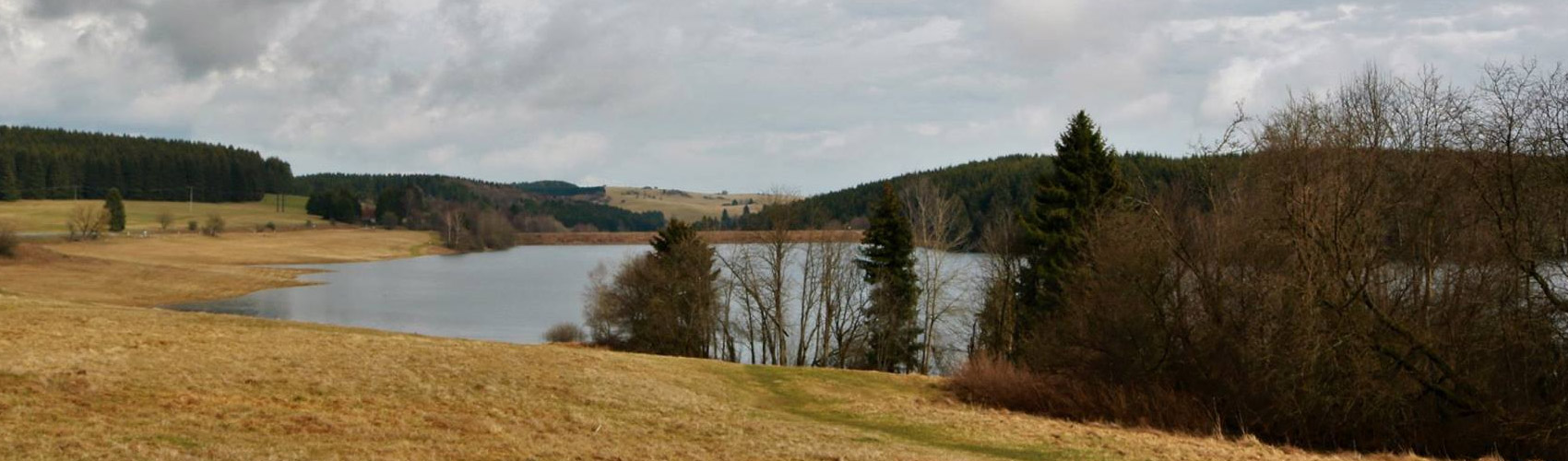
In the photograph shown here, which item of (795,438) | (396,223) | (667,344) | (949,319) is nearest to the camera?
(795,438)

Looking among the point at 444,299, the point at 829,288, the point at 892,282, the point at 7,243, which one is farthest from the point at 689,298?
the point at 7,243

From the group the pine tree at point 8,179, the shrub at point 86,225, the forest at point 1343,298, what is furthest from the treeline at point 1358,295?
the pine tree at point 8,179

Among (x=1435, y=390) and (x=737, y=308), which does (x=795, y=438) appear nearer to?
(x=1435, y=390)

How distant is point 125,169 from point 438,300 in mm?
100395

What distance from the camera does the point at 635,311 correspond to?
4562 centimetres

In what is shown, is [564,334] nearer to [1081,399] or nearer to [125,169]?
[1081,399]

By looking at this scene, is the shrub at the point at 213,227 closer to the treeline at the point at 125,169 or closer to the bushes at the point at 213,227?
the bushes at the point at 213,227

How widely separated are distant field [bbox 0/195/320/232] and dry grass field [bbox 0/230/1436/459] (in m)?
101

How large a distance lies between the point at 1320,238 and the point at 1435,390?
380 centimetres

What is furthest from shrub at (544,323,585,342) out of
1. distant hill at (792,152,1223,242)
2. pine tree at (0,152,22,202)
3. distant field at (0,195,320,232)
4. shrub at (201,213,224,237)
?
pine tree at (0,152,22,202)

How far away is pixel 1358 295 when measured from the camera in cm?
1989

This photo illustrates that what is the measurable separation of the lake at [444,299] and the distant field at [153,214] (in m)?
31.8

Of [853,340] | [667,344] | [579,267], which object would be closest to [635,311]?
[667,344]

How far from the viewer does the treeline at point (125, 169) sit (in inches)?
4904
